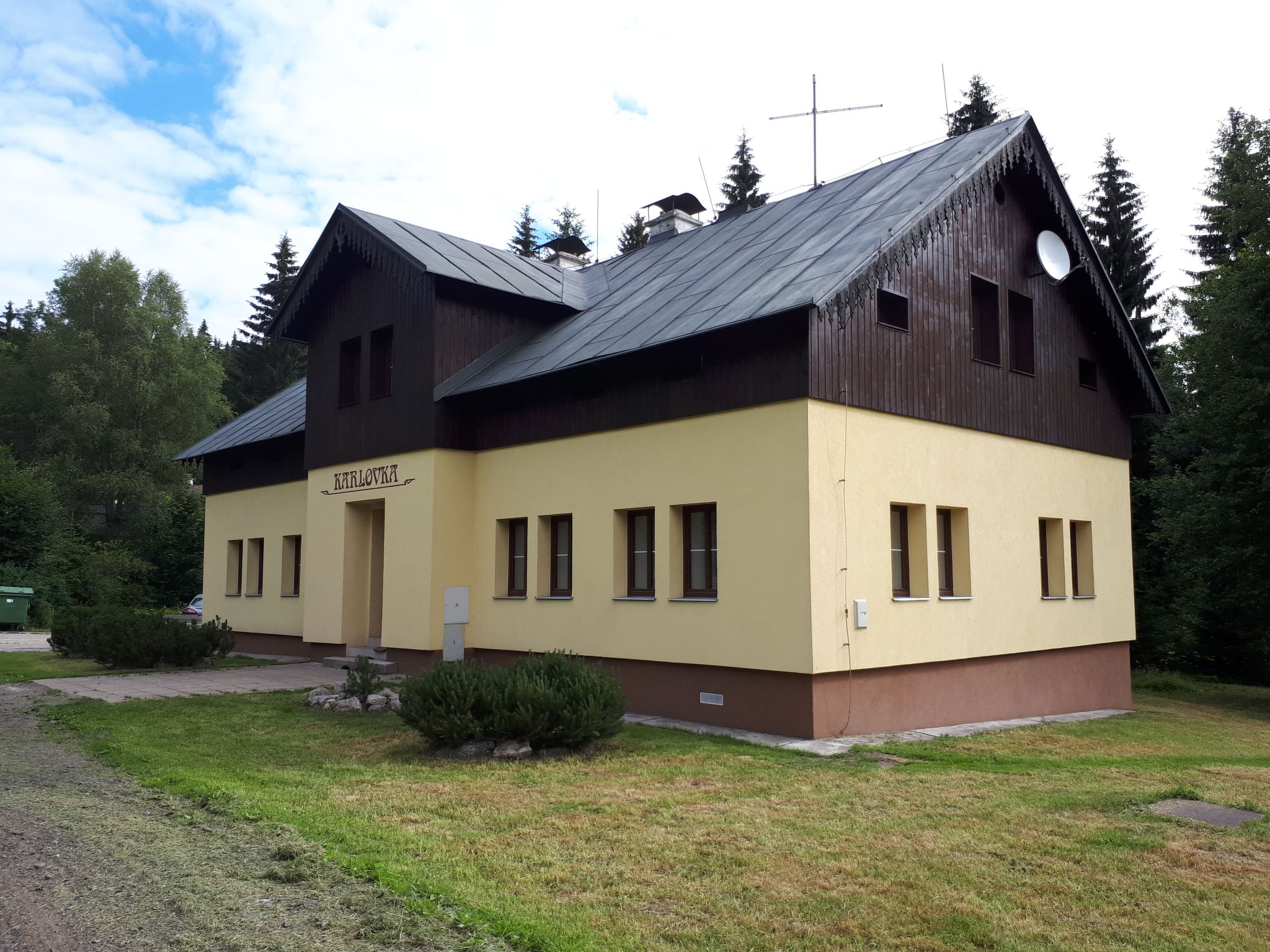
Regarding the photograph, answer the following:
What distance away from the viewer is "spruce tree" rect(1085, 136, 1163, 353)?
98.9ft

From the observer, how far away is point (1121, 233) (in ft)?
101

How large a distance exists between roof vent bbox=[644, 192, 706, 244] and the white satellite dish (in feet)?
25.6

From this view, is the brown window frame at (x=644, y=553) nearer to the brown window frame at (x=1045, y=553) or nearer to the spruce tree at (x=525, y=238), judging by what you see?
the brown window frame at (x=1045, y=553)

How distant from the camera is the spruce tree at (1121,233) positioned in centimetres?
3016

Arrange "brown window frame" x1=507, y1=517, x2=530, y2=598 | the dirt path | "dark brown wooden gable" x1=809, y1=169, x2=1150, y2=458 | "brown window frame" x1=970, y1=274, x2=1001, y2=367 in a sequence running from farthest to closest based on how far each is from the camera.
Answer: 1. "brown window frame" x1=507, y1=517, x2=530, y2=598
2. "brown window frame" x1=970, y1=274, x2=1001, y2=367
3. "dark brown wooden gable" x1=809, y1=169, x2=1150, y2=458
4. the dirt path

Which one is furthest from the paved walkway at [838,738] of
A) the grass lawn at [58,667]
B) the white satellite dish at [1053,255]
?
the grass lawn at [58,667]

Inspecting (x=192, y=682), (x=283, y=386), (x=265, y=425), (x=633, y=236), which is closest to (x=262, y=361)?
(x=283, y=386)

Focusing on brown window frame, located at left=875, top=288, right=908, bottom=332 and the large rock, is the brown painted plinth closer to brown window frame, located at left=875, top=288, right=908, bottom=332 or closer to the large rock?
the large rock

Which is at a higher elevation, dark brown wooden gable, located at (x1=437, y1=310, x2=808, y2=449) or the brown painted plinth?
dark brown wooden gable, located at (x1=437, y1=310, x2=808, y2=449)

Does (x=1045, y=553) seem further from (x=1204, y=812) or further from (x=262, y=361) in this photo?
(x=262, y=361)

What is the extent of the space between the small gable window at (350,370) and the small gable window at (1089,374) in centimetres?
1214

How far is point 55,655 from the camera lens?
20531 millimetres

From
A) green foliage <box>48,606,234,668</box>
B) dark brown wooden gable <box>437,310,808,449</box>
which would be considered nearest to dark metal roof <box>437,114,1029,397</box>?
dark brown wooden gable <box>437,310,808,449</box>

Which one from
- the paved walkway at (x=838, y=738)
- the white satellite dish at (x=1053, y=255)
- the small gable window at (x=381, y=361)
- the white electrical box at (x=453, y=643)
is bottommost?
the paved walkway at (x=838, y=738)
